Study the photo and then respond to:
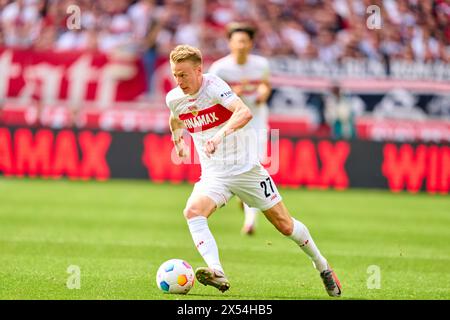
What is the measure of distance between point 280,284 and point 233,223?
5969 millimetres

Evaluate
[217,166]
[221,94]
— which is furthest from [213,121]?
[217,166]

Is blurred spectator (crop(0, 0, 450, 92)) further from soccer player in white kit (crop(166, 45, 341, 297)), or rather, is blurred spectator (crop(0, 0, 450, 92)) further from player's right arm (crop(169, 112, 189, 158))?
soccer player in white kit (crop(166, 45, 341, 297))

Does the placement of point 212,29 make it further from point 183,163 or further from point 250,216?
point 250,216

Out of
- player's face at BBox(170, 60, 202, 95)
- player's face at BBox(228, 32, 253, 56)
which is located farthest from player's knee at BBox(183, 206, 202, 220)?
player's face at BBox(228, 32, 253, 56)

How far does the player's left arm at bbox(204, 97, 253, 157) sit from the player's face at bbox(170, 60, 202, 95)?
347 millimetres

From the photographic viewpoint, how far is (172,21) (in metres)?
24.8

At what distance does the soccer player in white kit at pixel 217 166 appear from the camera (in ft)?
26.2

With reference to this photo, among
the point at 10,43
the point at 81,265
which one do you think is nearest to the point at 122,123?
the point at 10,43

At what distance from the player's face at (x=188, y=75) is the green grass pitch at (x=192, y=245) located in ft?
5.83

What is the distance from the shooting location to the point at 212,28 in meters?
24.9

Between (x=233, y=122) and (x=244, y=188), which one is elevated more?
(x=233, y=122)

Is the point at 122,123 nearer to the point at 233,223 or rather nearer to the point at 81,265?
the point at 233,223

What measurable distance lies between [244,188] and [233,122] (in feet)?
2.31

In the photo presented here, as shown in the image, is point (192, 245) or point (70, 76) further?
point (70, 76)
